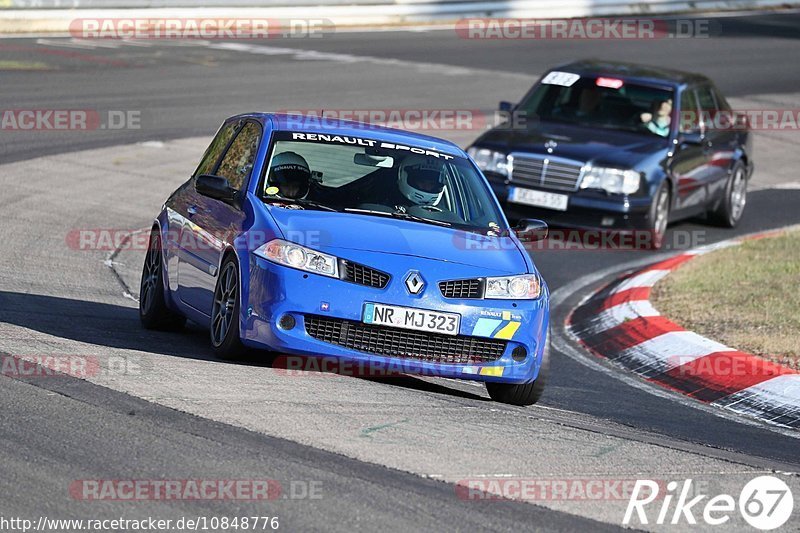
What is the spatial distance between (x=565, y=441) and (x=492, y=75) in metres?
20.7

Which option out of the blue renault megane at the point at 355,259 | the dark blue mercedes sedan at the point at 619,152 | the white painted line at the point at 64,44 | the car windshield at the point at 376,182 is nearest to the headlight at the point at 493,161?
the dark blue mercedes sedan at the point at 619,152

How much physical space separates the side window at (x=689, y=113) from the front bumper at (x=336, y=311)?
28.7 ft

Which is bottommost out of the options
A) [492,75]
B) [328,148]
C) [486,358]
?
[492,75]

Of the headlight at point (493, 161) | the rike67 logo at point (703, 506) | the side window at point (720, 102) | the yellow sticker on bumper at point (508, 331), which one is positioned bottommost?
the headlight at point (493, 161)

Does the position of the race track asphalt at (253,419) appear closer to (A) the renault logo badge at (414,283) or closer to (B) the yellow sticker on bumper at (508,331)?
(B) the yellow sticker on bumper at (508,331)

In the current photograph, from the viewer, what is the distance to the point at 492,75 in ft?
88.9

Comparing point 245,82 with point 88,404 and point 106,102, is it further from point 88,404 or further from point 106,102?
point 88,404

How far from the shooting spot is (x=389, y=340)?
792cm

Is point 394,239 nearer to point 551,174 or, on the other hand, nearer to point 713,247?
point 551,174

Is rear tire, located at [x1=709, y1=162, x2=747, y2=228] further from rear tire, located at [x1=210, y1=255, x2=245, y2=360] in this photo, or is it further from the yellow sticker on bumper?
rear tire, located at [x1=210, y1=255, x2=245, y2=360]

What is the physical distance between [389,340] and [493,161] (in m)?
7.76

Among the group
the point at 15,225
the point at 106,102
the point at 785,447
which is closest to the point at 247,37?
the point at 106,102

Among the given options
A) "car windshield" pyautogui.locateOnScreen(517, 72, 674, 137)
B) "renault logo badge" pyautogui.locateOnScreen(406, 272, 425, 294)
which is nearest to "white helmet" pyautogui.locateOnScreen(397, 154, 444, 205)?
"renault logo badge" pyautogui.locateOnScreen(406, 272, 425, 294)

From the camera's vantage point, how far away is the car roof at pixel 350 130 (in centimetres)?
930
